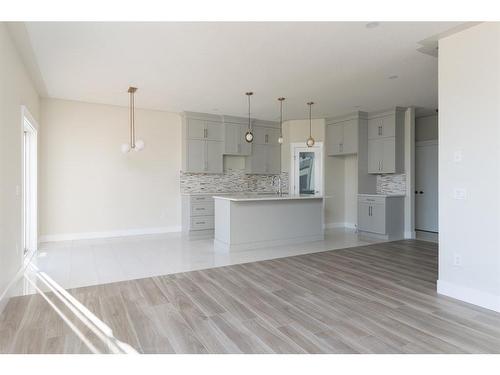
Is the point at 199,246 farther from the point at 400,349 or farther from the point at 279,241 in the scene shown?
the point at 400,349

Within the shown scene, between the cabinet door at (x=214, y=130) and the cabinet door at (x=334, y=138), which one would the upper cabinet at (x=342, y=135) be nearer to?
the cabinet door at (x=334, y=138)

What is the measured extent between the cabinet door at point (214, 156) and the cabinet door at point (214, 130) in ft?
0.36

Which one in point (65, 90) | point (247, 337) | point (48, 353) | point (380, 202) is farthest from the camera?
point (380, 202)

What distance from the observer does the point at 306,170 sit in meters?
7.76

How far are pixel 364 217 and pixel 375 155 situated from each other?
135cm

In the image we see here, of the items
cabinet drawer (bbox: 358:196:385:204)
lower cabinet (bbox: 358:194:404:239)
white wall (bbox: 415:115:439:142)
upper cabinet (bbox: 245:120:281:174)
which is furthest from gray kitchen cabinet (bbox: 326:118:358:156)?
white wall (bbox: 415:115:439:142)

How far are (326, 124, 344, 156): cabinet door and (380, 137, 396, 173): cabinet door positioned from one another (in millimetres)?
906

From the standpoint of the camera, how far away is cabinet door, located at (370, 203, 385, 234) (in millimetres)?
6183

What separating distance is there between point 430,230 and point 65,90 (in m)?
7.75

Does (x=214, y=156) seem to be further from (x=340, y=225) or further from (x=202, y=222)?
(x=340, y=225)

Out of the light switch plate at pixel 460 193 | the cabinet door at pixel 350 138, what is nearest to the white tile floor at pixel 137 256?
the cabinet door at pixel 350 138

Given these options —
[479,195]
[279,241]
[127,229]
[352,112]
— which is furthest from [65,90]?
[479,195]
